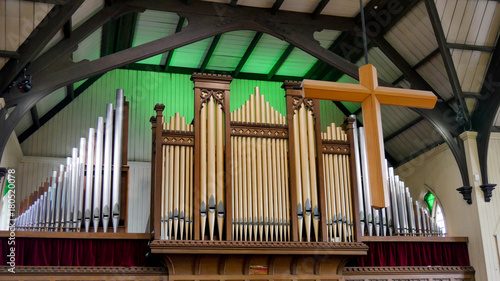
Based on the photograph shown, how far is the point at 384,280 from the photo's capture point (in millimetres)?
11961

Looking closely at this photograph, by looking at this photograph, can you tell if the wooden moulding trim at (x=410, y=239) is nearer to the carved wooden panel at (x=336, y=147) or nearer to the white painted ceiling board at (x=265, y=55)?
the carved wooden panel at (x=336, y=147)

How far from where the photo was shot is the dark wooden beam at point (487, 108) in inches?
482

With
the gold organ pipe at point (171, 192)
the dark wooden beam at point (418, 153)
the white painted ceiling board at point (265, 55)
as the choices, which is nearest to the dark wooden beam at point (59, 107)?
the white painted ceiling board at point (265, 55)

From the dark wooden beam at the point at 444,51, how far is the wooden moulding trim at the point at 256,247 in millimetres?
3625

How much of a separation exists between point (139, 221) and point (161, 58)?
3888mm

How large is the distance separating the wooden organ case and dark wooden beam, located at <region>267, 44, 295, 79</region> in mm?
2552

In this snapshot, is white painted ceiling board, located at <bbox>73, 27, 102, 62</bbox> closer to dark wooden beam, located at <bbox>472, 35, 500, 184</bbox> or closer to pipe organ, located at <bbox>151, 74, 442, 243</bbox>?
pipe organ, located at <bbox>151, 74, 442, 243</bbox>

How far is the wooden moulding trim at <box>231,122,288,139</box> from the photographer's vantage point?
37.6 feet

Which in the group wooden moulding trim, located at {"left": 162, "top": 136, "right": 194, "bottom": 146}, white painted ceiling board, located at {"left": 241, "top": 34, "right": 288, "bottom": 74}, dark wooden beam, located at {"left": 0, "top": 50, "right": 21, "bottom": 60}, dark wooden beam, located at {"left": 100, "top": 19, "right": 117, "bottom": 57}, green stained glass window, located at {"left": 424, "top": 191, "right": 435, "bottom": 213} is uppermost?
white painted ceiling board, located at {"left": 241, "top": 34, "right": 288, "bottom": 74}

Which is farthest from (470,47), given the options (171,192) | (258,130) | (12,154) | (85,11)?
(12,154)

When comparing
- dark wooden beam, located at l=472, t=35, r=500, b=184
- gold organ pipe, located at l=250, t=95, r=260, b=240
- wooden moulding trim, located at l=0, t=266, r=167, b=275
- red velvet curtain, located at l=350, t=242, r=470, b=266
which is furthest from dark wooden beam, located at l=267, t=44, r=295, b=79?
wooden moulding trim, located at l=0, t=266, r=167, b=275

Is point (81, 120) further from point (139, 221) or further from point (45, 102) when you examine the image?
point (139, 221)

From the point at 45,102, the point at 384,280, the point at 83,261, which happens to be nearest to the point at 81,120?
the point at 45,102

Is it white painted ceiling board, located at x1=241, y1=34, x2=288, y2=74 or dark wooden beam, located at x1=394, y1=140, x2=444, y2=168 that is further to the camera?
white painted ceiling board, located at x1=241, y1=34, x2=288, y2=74
